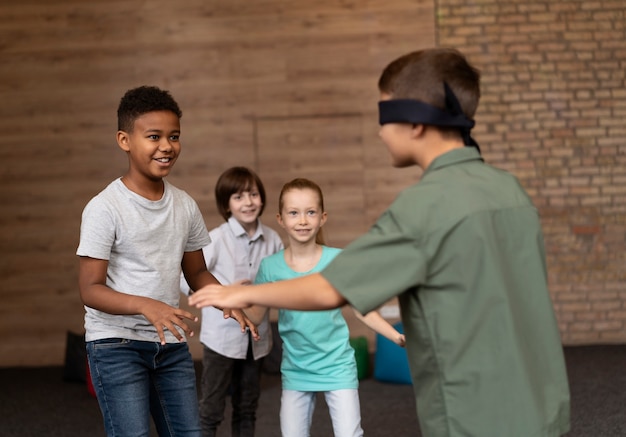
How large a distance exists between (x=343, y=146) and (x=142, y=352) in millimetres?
4763

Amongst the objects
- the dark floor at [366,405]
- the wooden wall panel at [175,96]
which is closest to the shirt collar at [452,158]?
the dark floor at [366,405]

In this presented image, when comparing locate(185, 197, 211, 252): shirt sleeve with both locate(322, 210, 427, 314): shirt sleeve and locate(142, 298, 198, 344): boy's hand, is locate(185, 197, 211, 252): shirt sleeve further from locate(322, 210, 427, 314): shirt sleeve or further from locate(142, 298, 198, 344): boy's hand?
locate(322, 210, 427, 314): shirt sleeve

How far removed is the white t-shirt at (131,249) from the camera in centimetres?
271

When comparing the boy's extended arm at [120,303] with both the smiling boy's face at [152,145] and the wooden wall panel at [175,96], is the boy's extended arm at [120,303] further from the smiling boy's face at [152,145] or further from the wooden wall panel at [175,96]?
the wooden wall panel at [175,96]

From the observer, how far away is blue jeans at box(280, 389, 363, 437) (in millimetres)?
3340

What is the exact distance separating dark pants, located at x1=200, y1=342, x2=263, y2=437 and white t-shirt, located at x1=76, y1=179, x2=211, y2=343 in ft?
4.61

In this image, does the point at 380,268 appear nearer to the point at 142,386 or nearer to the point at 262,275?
the point at 142,386

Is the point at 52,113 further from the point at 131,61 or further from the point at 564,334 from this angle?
the point at 564,334

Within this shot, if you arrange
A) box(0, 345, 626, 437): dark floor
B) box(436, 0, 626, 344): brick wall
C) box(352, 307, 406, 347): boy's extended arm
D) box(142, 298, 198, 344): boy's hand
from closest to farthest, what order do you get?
1. box(142, 298, 198, 344): boy's hand
2. box(352, 307, 406, 347): boy's extended arm
3. box(0, 345, 626, 437): dark floor
4. box(436, 0, 626, 344): brick wall

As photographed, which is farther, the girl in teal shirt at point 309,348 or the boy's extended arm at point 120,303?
the girl in teal shirt at point 309,348

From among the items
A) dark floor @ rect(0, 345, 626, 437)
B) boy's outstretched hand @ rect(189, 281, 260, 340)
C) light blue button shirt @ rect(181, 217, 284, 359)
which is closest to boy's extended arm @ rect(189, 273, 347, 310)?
boy's outstretched hand @ rect(189, 281, 260, 340)

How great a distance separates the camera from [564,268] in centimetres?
735

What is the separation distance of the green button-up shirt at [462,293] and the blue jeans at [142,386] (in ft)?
3.50

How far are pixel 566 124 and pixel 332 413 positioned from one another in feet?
15.3
